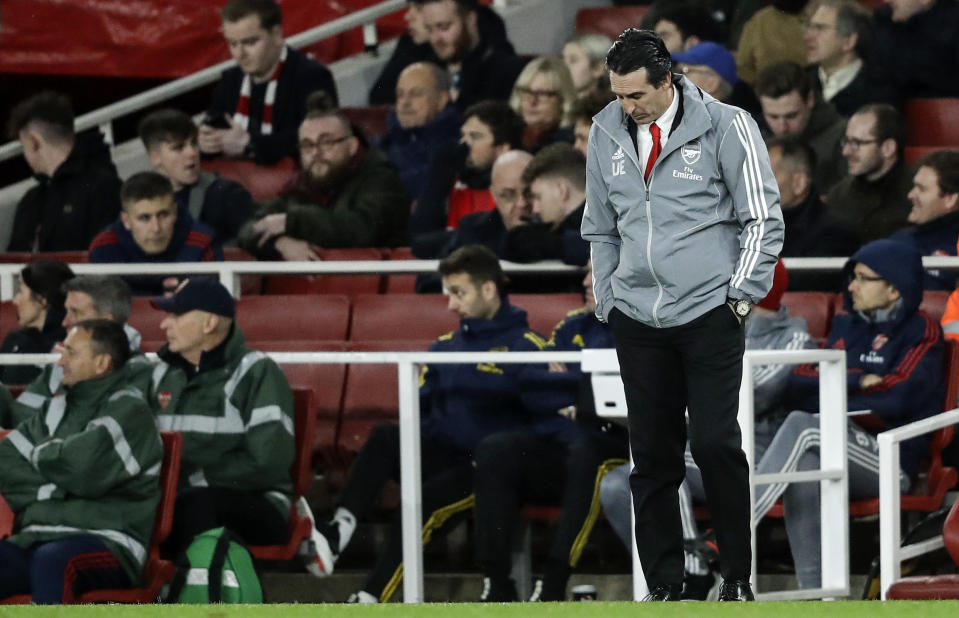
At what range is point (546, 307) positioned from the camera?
22.5 ft

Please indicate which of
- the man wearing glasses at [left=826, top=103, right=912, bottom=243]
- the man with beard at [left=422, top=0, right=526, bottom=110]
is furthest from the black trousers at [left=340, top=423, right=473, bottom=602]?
the man with beard at [left=422, top=0, right=526, bottom=110]

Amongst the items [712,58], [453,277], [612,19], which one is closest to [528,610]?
[453,277]

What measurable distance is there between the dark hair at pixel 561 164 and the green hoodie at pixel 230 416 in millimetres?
1470

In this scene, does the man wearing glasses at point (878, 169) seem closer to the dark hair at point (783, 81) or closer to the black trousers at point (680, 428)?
the dark hair at point (783, 81)

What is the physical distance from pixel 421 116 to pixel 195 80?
1.51 metres

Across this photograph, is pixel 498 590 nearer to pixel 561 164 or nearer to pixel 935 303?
pixel 561 164

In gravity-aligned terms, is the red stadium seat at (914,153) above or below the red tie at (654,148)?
above

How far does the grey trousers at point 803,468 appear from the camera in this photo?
19.2 ft

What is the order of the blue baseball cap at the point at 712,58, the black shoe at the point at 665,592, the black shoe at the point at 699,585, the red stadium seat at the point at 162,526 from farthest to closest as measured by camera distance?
the blue baseball cap at the point at 712,58
the red stadium seat at the point at 162,526
the black shoe at the point at 699,585
the black shoe at the point at 665,592

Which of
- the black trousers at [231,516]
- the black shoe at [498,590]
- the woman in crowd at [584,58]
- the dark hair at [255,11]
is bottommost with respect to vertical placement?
the black shoe at [498,590]

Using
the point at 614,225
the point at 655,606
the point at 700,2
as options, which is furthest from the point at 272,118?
the point at 655,606

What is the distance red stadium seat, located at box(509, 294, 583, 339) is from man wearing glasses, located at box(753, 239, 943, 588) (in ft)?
3.27

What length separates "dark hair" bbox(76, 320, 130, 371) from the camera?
6.00m

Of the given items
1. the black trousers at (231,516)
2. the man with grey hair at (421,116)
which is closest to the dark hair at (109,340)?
the black trousers at (231,516)
